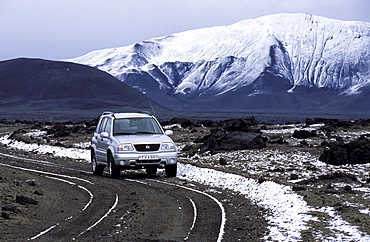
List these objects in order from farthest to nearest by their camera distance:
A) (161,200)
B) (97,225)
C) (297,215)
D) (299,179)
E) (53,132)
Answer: (53,132) → (299,179) → (161,200) → (297,215) → (97,225)

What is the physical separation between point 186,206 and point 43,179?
725 centimetres

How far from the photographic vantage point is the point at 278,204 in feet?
47.8

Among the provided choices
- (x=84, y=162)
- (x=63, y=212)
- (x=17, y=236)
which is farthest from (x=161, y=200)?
(x=84, y=162)

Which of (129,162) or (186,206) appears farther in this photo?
(129,162)

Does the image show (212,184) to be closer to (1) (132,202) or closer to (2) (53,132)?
(1) (132,202)

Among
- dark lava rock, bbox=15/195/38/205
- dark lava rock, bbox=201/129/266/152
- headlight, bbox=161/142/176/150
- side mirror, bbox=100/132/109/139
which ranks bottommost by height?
dark lava rock, bbox=201/129/266/152

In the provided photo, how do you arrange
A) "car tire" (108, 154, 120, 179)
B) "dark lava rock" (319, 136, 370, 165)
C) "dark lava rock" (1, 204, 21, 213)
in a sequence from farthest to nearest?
"dark lava rock" (319, 136, 370, 165) < "car tire" (108, 154, 120, 179) < "dark lava rock" (1, 204, 21, 213)

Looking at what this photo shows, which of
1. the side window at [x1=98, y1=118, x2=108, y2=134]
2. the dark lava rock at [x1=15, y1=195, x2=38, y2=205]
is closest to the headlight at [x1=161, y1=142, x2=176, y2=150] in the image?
the side window at [x1=98, y1=118, x2=108, y2=134]

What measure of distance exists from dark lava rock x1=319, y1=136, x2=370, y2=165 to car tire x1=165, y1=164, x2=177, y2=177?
22.3 feet

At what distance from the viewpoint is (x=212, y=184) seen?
62.4 feet

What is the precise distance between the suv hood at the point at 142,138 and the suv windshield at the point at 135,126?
0.38 meters

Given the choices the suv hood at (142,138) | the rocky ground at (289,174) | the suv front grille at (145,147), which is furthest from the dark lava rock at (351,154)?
the suv front grille at (145,147)

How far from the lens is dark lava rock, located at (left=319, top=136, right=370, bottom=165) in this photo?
77.5 feet

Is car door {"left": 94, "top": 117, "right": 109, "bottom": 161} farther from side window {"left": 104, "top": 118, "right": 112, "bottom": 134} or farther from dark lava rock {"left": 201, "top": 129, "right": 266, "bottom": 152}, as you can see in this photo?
dark lava rock {"left": 201, "top": 129, "right": 266, "bottom": 152}
